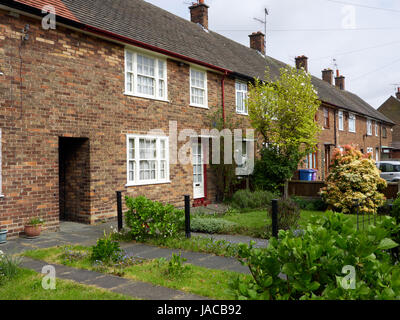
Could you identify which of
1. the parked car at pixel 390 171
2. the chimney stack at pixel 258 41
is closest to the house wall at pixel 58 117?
the parked car at pixel 390 171

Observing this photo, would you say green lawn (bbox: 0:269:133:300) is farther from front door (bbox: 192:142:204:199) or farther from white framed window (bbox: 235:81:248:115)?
white framed window (bbox: 235:81:248:115)

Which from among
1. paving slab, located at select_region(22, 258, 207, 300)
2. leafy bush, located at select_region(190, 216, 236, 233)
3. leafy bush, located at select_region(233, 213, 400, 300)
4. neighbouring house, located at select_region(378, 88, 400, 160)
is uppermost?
neighbouring house, located at select_region(378, 88, 400, 160)

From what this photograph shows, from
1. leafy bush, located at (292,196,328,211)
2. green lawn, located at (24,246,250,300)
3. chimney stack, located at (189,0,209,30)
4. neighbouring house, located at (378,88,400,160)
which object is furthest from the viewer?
neighbouring house, located at (378,88,400,160)

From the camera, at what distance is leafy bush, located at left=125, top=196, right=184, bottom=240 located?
7883 mm

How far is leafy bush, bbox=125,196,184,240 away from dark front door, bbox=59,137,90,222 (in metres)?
3.19

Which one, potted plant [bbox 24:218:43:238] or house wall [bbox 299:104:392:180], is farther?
house wall [bbox 299:104:392:180]

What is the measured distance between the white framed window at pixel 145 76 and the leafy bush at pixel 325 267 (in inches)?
400

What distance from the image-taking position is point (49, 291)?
4.90 meters

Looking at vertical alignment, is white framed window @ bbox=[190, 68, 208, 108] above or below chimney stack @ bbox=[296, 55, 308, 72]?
below

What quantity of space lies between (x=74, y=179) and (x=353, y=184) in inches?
370

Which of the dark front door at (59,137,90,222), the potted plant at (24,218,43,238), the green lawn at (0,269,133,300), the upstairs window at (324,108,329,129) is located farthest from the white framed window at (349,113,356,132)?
the green lawn at (0,269,133,300)

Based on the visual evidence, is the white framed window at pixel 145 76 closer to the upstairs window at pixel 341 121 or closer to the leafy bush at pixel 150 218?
the leafy bush at pixel 150 218

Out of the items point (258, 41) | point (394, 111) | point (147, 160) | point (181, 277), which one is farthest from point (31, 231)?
point (394, 111)
